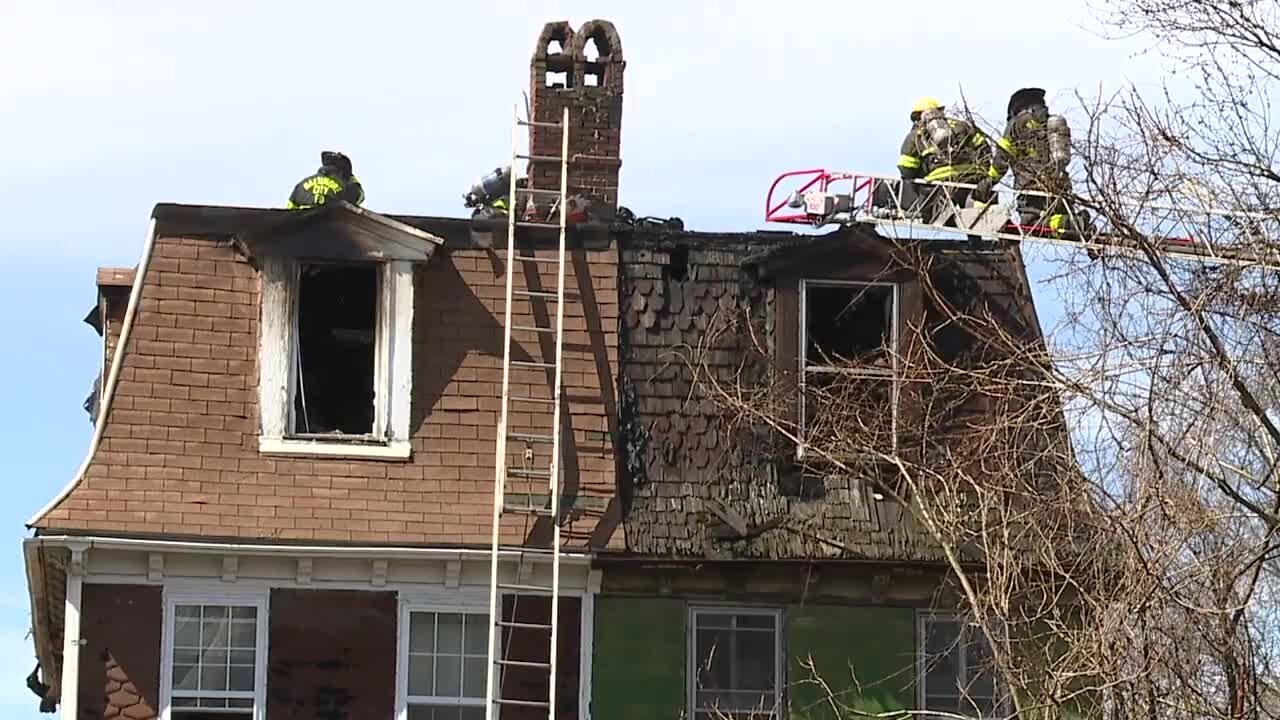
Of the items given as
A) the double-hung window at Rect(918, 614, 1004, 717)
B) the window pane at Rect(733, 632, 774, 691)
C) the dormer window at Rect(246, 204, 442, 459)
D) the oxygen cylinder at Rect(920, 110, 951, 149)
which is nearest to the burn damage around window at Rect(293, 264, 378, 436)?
the dormer window at Rect(246, 204, 442, 459)

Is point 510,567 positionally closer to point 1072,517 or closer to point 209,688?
point 209,688

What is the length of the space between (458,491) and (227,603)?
1.97 m

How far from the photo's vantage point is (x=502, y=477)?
20.2m

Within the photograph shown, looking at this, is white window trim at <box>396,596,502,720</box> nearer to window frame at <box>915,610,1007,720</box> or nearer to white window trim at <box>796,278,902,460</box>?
white window trim at <box>796,278,902,460</box>

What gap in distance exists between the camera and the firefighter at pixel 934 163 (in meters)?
21.9

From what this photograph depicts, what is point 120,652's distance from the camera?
1981 cm

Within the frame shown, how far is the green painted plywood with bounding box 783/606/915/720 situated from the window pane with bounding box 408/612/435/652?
2.73 m

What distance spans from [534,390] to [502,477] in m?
1.06

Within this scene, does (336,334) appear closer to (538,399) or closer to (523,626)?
(538,399)

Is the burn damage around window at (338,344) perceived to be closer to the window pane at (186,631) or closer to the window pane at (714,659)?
the window pane at (186,631)

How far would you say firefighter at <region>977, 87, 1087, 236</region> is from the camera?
16.8 metres

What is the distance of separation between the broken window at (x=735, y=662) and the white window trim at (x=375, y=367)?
2.77 metres

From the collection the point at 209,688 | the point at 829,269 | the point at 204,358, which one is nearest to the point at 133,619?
the point at 209,688

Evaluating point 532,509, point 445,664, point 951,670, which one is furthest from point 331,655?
point 951,670
